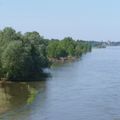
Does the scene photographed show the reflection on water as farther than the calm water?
Yes

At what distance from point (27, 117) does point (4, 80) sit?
23569mm

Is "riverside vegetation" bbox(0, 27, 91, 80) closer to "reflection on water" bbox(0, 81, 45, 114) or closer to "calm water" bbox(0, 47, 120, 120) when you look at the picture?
"reflection on water" bbox(0, 81, 45, 114)

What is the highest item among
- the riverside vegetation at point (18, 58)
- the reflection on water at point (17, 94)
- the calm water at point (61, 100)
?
the riverside vegetation at point (18, 58)

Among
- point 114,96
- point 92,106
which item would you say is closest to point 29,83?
point 114,96

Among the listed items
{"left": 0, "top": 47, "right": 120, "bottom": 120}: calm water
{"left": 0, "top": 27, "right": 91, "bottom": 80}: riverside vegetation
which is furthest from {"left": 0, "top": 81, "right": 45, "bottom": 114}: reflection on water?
{"left": 0, "top": 27, "right": 91, "bottom": 80}: riverside vegetation

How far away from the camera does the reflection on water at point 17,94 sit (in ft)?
126

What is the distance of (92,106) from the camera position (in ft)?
126

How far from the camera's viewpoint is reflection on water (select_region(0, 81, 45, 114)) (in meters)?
38.4

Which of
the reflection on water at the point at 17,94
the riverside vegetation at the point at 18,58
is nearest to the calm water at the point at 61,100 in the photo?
the reflection on water at the point at 17,94

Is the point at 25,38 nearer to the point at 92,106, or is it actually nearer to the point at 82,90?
the point at 82,90

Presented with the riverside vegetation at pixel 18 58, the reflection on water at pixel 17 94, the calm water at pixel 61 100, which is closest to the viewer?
the calm water at pixel 61 100

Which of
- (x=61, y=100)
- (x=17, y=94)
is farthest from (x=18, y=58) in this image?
(x=61, y=100)

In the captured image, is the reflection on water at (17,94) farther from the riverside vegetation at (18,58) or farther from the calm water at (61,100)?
the riverside vegetation at (18,58)

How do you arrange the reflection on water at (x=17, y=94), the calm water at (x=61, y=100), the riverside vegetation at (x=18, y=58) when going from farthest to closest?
the riverside vegetation at (x=18, y=58) < the reflection on water at (x=17, y=94) < the calm water at (x=61, y=100)
